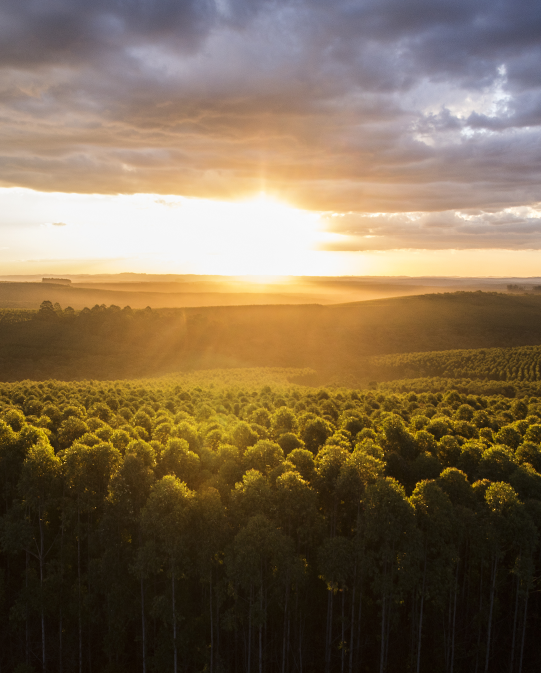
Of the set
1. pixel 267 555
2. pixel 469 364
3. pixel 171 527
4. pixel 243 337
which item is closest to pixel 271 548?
pixel 267 555

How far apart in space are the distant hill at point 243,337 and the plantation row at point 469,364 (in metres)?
6.70

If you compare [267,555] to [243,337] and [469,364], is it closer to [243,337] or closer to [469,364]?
[469,364]

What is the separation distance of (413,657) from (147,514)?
1519cm

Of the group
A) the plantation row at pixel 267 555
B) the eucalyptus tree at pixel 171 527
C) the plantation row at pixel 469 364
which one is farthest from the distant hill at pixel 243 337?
the eucalyptus tree at pixel 171 527

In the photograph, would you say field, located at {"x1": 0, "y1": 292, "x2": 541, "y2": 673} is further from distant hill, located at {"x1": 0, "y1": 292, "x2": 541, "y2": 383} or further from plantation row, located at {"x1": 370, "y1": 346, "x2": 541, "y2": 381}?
distant hill, located at {"x1": 0, "y1": 292, "x2": 541, "y2": 383}

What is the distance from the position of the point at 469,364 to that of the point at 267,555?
Result: 276ft

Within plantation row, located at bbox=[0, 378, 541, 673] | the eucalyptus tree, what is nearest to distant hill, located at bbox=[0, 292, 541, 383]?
plantation row, located at bbox=[0, 378, 541, 673]

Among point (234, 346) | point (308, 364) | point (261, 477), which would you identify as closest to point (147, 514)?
point (261, 477)

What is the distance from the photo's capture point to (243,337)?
13000 cm

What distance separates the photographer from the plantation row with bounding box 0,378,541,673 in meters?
19.7

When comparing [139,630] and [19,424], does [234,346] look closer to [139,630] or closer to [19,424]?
[19,424]

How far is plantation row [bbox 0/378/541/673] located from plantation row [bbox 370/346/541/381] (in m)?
62.8

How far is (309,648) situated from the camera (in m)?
23.5

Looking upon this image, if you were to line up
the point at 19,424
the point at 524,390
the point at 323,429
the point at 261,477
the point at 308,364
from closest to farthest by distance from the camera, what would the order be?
1. the point at 261,477
2. the point at 323,429
3. the point at 19,424
4. the point at 524,390
5. the point at 308,364
